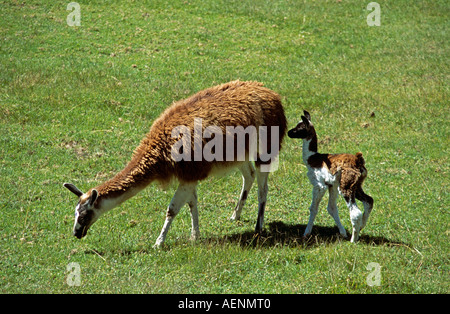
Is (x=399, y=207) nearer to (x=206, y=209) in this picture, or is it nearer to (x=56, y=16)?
(x=206, y=209)

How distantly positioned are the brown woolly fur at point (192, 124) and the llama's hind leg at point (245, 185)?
0.86 m

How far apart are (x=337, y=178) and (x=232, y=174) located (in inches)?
139

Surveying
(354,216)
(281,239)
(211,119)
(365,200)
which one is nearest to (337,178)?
(365,200)

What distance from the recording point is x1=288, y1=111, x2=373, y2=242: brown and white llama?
8492 mm

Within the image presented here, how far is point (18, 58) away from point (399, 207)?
430 inches

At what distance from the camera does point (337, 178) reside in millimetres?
8727

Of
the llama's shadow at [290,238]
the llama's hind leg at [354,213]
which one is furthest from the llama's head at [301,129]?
the llama's shadow at [290,238]

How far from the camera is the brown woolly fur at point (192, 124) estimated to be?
28.0ft

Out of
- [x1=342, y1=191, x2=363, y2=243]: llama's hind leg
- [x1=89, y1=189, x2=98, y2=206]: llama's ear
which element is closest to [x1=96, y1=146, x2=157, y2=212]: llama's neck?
[x1=89, y1=189, x2=98, y2=206]: llama's ear

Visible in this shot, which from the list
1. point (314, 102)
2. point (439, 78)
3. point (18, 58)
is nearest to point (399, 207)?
point (314, 102)

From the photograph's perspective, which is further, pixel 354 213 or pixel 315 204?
pixel 315 204

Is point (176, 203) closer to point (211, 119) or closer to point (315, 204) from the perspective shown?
point (211, 119)

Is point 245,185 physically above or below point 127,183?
below

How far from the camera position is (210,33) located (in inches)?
706
